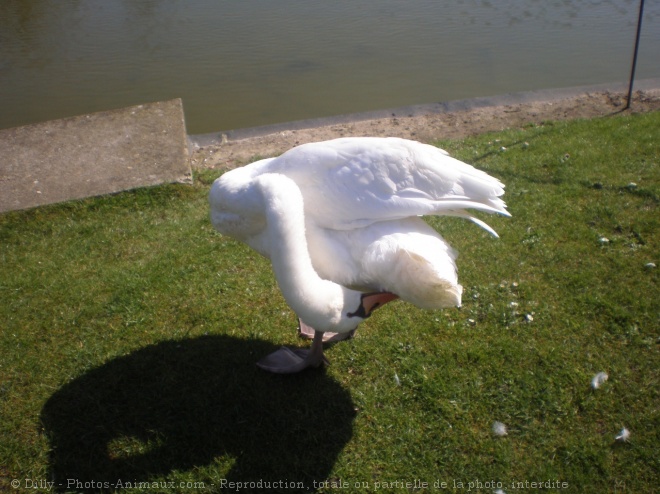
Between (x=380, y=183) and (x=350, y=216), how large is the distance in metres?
0.25

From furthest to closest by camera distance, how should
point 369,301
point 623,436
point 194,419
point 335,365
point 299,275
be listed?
point 335,365 < point 194,419 < point 623,436 < point 369,301 < point 299,275

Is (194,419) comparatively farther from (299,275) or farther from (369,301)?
(369,301)

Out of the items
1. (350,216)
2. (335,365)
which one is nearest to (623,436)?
(335,365)

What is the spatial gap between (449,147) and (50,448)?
4.56m

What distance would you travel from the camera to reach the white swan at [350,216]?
2.73 meters

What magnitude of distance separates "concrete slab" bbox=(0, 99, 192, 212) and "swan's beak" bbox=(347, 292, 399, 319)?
309 centimetres

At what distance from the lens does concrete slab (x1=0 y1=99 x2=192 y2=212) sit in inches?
208

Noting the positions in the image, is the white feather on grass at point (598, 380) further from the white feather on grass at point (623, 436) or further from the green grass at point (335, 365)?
the white feather on grass at point (623, 436)

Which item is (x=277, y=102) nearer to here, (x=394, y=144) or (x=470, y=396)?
(x=394, y=144)

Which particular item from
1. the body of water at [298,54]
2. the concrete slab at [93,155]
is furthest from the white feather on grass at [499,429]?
the body of water at [298,54]

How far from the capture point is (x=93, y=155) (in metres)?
5.77

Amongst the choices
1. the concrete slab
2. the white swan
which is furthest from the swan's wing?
the concrete slab

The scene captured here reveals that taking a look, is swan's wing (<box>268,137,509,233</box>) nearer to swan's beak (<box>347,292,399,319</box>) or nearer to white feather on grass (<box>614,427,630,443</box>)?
swan's beak (<box>347,292,399,319</box>)

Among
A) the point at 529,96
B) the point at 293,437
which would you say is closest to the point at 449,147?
the point at 529,96
